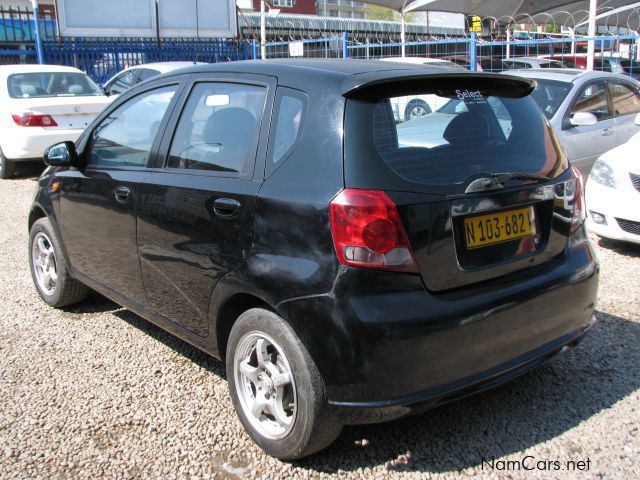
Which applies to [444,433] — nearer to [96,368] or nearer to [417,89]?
[417,89]

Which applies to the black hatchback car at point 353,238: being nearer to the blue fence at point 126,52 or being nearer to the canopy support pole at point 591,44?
the canopy support pole at point 591,44

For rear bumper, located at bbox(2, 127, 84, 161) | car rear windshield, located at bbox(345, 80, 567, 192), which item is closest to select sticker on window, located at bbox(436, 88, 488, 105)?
car rear windshield, located at bbox(345, 80, 567, 192)

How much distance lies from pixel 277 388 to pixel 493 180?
1310mm

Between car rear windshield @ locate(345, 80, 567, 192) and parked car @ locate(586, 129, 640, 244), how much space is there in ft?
9.38

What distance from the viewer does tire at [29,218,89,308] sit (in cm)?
466

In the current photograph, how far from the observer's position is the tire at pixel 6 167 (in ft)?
34.4

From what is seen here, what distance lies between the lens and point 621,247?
625 cm

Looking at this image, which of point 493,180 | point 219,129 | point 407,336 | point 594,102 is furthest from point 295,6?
point 407,336

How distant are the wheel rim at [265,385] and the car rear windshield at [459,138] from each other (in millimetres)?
935

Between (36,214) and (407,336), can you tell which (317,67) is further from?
(36,214)

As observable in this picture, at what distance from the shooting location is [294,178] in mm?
2775

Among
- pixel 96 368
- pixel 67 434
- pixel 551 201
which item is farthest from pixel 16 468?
pixel 551 201

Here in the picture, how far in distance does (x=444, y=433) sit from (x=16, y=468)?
77.5 inches

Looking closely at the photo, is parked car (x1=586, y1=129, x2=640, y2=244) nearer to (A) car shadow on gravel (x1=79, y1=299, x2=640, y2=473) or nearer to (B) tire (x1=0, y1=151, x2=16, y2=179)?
(A) car shadow on gravel (x1=79, y1=299, x2=640, y2=473)
